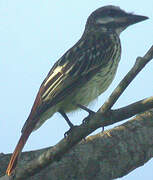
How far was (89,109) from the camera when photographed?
4.48 meters

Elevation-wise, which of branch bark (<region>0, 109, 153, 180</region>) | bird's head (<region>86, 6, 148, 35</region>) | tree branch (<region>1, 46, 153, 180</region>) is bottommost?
branch bark (<region>0, 109, 153, 180</region>)

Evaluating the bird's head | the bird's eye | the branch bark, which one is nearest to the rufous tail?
the branch bark

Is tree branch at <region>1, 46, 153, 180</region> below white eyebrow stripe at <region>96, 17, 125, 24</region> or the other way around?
below

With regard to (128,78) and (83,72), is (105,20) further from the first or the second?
(128,78)

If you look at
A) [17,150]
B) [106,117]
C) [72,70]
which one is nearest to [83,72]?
[72,70]

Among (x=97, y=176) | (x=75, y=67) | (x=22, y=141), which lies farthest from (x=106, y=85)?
(x=22, y=141)

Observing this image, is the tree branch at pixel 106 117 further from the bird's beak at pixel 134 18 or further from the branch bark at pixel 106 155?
the bird's beak at pixel 134 18

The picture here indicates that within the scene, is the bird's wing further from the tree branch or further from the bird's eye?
the tree branch

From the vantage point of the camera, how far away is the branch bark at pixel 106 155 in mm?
4137

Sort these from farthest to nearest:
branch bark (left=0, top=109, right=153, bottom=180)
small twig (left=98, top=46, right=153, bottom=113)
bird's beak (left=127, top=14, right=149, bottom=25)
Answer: bird's beak (left=127, top=14, right=149, bottom=25) → branch bark (left=0, top=109, right=153, bottom=180) → small twig (left=98, top=46, right=153, bottom=113)

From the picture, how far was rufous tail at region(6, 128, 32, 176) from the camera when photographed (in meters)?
3.54

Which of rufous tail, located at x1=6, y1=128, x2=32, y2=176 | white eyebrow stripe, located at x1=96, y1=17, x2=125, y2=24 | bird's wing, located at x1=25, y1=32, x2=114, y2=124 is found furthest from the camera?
white eyebrow stripe, located at x1=96, y1=17, x2=125, y2=24

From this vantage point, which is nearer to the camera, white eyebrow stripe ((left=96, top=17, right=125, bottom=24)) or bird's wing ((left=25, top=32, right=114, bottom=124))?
bird's wing ((left=25, top=32, right=114, bottom=124))

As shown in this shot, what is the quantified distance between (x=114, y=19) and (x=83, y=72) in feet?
3.83
